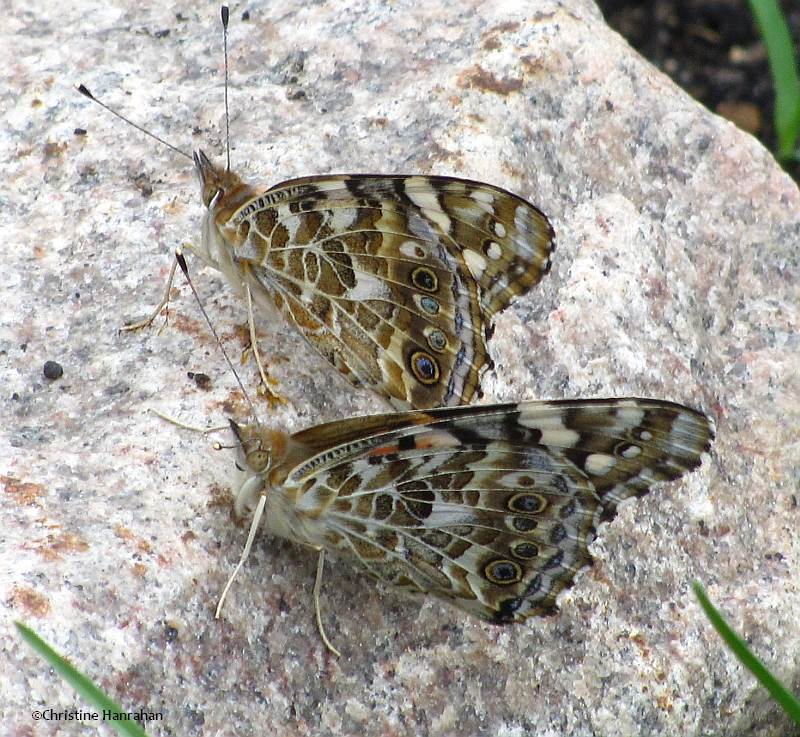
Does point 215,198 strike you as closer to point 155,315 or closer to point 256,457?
point 155,315

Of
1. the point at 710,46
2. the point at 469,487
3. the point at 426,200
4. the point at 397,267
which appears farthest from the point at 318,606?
the point at 710,46

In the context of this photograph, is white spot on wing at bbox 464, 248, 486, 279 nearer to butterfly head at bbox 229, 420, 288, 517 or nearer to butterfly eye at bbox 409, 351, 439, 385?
butterfly eye at bbox 409, 351, 439, 385

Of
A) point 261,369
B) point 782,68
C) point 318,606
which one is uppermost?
point 261,369

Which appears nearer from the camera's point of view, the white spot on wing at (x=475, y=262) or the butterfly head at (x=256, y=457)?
the butterfly head at (x=256, y=457)

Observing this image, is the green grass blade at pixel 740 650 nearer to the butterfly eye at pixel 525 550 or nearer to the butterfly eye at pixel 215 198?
the butterfly eye at pixel 525 550

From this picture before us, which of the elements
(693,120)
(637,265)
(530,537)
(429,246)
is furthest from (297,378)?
(693,120)

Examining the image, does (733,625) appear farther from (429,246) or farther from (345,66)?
(345,66)

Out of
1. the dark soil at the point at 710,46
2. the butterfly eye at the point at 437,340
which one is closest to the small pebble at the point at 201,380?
the butterfly eye at the point at 437,340

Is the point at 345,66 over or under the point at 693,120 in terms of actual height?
over
